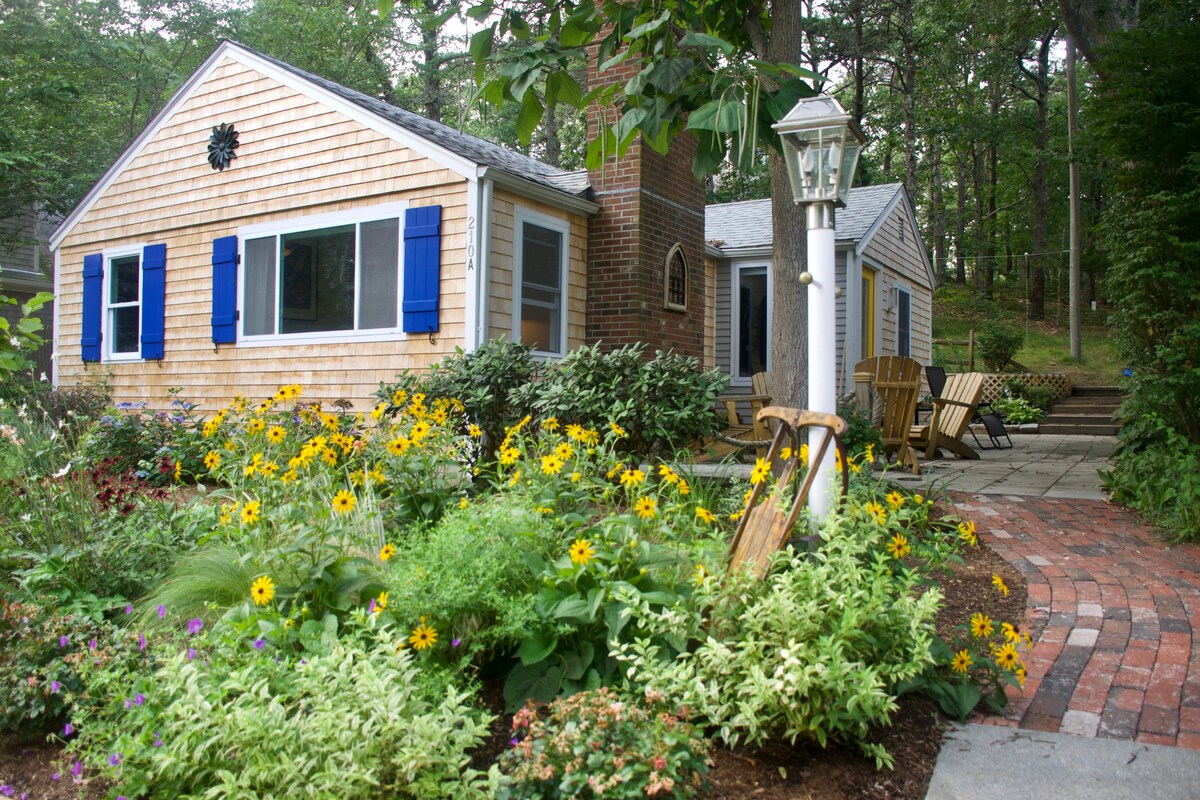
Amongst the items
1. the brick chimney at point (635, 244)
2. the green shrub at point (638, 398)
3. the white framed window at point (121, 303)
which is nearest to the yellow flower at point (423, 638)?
the green shrub at point (638, 398)

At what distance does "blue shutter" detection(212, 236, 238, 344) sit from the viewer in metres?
9.01

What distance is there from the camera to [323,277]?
864 cm

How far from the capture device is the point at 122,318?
1024cm

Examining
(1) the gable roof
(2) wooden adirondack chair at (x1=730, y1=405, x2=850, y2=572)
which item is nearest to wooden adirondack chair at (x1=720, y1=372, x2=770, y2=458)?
(1) the gable roof

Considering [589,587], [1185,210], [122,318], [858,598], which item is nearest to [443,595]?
[589,587]

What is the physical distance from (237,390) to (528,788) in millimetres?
8115

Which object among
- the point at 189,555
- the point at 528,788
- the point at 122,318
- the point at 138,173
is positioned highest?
the point at 138,173

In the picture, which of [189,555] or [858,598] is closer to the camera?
[858,598]

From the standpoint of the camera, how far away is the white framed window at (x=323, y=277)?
26.7 feet

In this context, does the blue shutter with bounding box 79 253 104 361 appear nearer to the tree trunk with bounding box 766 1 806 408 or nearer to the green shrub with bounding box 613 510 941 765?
the tree trunk with bounding box 766 1 806 408

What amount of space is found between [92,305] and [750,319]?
828cm

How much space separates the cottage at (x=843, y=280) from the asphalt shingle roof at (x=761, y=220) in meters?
0.01

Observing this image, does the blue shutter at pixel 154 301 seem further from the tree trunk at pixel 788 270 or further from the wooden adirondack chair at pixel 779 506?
the wooden adirondack chair at pixel 779 506

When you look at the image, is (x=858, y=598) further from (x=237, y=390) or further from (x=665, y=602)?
(x=237, y=390)
